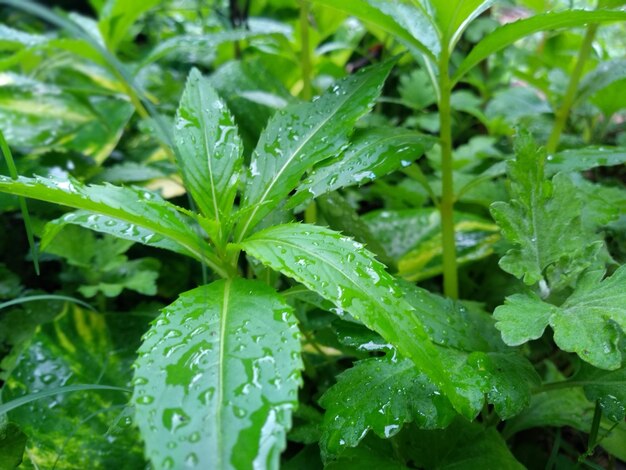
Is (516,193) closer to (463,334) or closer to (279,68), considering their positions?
(463,334)

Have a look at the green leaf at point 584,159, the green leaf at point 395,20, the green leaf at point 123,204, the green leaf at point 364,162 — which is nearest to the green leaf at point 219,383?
the green leaf at point 123,204

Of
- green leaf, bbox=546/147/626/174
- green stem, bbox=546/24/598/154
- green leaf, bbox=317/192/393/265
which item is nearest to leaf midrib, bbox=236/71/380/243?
green leaf, bbox=317/192/393/265

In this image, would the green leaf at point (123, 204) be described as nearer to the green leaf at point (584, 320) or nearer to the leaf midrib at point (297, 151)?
the leaf midrib at point (297, 151)

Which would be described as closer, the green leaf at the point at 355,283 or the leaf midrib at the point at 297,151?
the green leaf at the point at 355,283

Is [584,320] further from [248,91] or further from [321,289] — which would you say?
A: [248,91]

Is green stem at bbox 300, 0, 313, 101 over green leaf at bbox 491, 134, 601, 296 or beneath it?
over

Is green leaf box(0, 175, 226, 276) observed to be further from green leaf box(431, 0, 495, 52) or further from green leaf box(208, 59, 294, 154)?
green leaf box(208, 59, 294, 154)

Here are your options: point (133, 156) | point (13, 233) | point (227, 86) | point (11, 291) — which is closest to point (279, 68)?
point (227, 86)
